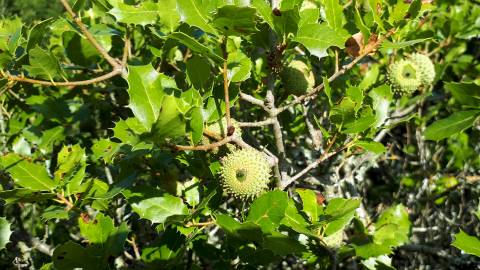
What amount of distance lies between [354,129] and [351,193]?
3.63ft

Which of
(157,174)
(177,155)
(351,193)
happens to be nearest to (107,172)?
(157,174)

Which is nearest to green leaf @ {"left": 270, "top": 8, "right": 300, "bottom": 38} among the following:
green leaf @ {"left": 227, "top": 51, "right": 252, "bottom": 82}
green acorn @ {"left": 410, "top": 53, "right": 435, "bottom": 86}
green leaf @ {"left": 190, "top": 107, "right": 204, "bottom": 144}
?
green leaf @ {"left": 227, "top": 51, "right": 252, "bottom": 82}

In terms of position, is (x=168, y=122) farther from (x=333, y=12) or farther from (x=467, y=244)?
(x=467, y=244)

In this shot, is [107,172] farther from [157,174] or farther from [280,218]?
[280,218]

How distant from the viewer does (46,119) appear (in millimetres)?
2826

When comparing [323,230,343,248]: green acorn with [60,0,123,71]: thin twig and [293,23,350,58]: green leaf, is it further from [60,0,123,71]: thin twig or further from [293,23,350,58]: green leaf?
[60,0,123,71]: thin twig

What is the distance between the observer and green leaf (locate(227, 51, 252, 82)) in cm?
186

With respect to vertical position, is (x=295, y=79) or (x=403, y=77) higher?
(x=295, y=79)

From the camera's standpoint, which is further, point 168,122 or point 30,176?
point 30,176

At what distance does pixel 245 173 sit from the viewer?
1.75 metres

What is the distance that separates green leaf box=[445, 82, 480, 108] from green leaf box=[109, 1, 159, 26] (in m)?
1.25

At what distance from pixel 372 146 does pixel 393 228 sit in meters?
0.53

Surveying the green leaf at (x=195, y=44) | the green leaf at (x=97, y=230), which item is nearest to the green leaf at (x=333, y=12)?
the green leaf at (x=195, y=44)

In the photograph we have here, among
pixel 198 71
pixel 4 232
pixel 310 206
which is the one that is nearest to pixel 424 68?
pixel 310 206
